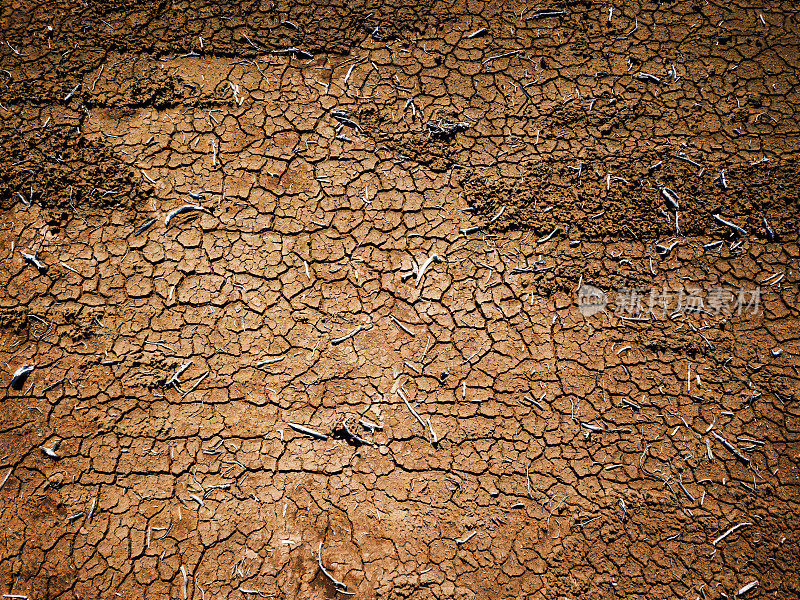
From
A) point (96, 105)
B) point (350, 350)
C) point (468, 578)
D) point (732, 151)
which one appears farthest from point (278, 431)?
point (732, 151)

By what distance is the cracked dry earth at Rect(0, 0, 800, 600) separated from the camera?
7.49 feet

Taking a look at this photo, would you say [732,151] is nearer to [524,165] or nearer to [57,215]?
[524,165]

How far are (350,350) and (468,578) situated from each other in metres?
1.31

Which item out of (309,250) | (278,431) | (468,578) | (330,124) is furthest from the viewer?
(330,124)

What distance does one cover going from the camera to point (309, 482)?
2.35 m

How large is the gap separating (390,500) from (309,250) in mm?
1473

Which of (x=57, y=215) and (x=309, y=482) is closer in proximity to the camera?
(x=309, y=482)

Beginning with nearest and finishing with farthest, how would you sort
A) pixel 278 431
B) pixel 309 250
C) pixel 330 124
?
1. pixel 278 431
2. pixel 309 250
3. pixel 330 124

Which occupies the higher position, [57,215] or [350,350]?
[57,215]

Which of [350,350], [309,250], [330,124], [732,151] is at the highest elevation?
[330,124]

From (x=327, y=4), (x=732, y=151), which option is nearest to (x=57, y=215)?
(x=327, y=4)

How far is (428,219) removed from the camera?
274cm

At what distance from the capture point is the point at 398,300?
2637mm

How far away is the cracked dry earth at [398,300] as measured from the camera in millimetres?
2283
